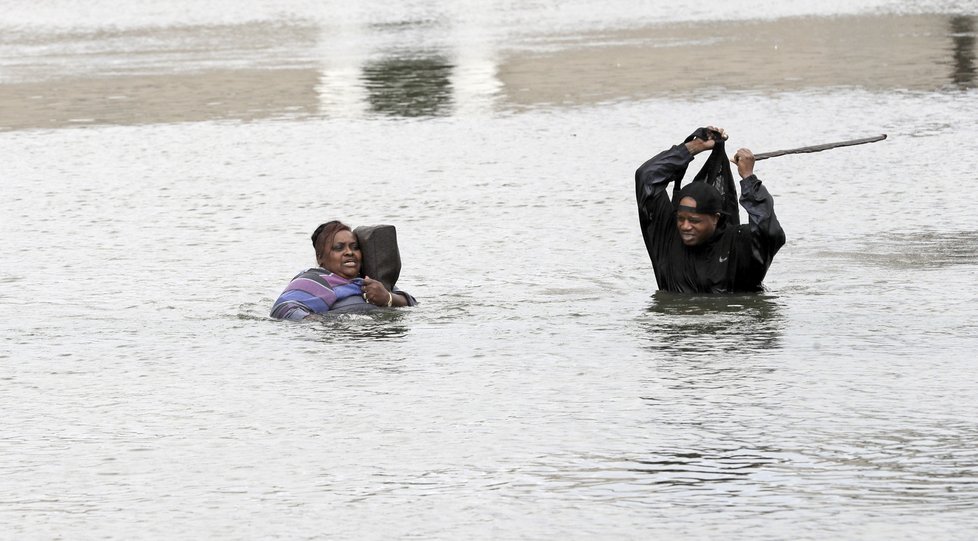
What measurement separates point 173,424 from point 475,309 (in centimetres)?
275

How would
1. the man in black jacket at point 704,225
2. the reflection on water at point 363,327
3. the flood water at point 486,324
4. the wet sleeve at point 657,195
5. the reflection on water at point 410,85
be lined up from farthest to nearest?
the reflection on water at point 410,85 < the wet sleeve at point 657,195 < the man in black jacket at point 704,225 < the reflection on water at point 363,327 < the flood water at point 486,324

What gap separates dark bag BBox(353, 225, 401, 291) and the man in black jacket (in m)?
1.32

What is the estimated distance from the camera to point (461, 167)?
606 inches

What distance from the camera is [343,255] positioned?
31.1 feet

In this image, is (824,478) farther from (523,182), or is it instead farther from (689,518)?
(523,182)

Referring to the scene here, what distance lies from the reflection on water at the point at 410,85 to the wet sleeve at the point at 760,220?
33.9 ft

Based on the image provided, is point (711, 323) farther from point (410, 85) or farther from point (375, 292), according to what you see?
point (410, 85)

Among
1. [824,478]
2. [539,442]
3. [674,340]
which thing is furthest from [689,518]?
[674,340]

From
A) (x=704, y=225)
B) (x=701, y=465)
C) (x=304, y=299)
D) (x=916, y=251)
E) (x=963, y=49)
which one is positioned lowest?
(x=963, y=49)

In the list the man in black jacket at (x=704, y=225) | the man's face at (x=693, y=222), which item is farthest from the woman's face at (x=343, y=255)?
the man's face at (x=693, y=222)

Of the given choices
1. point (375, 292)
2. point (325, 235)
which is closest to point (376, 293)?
point (375, 292)

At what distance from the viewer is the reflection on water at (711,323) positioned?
27.3 ft

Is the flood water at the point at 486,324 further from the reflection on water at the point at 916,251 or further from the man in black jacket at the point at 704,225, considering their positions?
the man in black jacket at the point at 704,225

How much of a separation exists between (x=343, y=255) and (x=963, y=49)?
1625 cm
